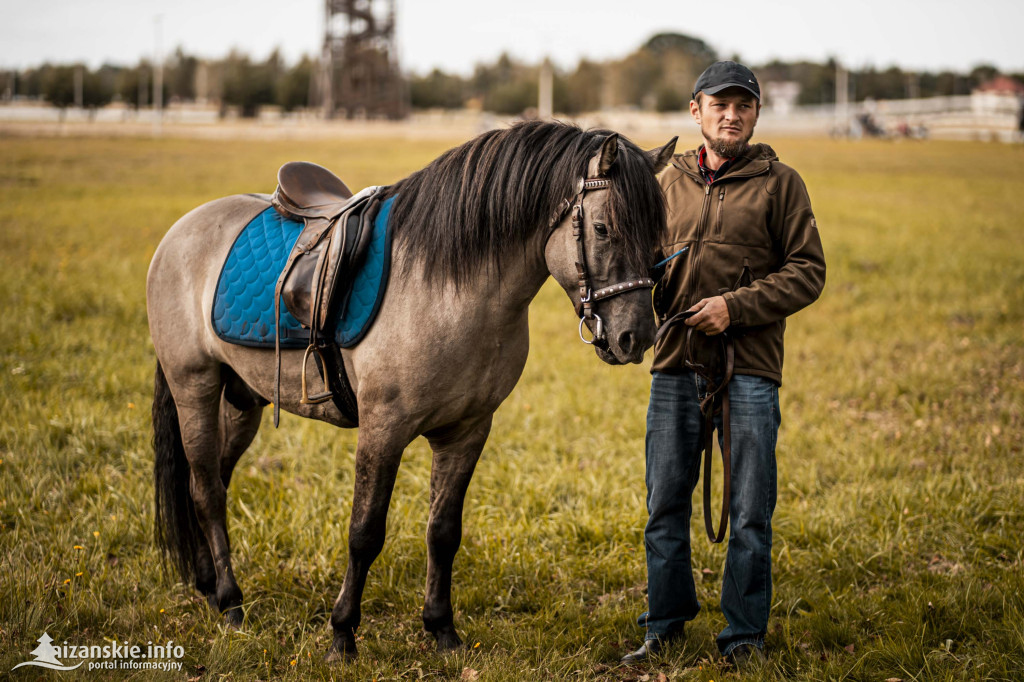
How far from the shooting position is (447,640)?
335cm

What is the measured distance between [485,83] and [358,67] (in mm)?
53622

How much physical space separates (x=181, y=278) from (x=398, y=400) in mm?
1423

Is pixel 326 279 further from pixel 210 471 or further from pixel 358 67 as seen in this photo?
pixel 358 67

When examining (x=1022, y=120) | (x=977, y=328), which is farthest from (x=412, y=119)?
(x=977, y=328)

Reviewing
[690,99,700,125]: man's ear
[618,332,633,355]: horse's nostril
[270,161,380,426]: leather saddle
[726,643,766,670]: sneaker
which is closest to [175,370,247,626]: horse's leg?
[270,161,380,426]: leather saddle

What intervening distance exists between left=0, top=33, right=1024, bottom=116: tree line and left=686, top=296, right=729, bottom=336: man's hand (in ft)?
155

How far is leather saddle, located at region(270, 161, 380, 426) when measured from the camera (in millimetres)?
2953

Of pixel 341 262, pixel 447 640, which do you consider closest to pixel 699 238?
pixel 341 262

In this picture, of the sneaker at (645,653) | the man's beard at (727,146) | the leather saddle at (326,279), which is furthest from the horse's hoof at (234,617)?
the man's beard at (727,146)

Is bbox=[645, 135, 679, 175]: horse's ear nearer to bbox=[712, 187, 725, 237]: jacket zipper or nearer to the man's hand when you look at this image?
bbox=[712, 187, 725, 237]: jacket zipper

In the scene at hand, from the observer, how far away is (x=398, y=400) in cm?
287

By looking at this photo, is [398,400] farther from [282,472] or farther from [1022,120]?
[1022,120]

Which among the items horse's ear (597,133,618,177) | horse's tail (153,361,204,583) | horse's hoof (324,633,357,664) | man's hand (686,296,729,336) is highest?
horse's ear (597,133,618,177)

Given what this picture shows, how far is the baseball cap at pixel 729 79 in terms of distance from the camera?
2.89 metres
